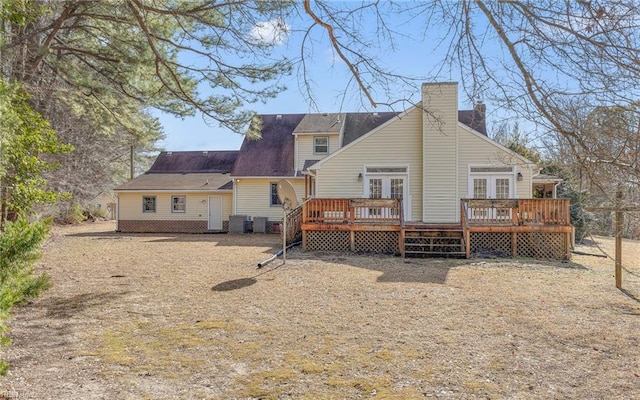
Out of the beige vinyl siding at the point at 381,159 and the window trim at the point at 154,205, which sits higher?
the beige vinyl siding at the point at 381,159

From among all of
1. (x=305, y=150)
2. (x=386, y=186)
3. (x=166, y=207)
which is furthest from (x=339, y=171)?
(x=166, y=207)

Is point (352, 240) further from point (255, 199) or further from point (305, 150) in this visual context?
point (255, 199)

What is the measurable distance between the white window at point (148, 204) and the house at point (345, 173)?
5cm

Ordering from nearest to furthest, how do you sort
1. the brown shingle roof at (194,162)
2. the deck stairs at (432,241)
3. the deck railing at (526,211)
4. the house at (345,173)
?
the deck railing at (526,211)
the deck stairs at (432,241)
the house at (345,173)
the brown shingle roof at (194,162)

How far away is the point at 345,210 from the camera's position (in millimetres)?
11219

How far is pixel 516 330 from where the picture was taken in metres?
4.55

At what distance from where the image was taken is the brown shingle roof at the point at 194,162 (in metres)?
22.1

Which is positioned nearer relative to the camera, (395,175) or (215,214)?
(395,175)

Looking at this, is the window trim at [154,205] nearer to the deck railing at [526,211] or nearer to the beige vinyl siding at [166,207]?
the beige vinyl siding at [166,207]

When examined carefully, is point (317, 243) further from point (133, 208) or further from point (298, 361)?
point (133, 208)

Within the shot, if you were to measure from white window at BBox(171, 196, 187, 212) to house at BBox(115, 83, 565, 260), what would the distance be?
2.2 inches

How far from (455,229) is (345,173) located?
4.77m

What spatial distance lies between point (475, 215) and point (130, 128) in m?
10.5

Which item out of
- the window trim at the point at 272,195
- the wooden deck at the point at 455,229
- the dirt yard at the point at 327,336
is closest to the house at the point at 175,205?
the window trim at the point at 272,195
